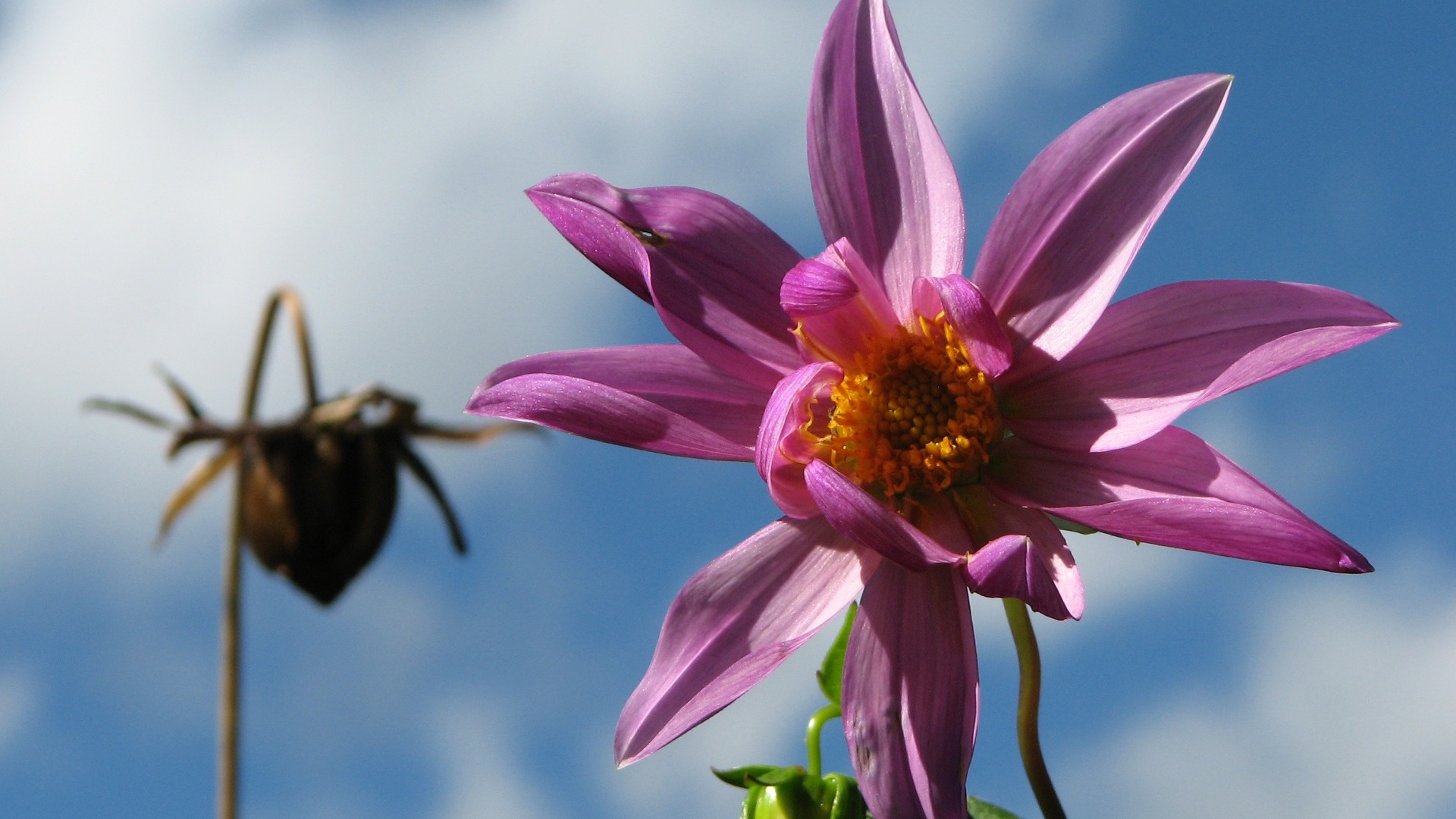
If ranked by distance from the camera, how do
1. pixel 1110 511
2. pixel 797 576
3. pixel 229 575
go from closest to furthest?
pixel 1110 511 < pixel 797 576 < pixel 229 575

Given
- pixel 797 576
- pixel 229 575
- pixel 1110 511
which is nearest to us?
pixel 1110 511

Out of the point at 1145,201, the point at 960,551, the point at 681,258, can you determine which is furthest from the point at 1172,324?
the point at 681,258

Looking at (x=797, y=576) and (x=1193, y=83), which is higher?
(x=1193, y=83)

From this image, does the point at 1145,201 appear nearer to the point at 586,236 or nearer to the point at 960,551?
the point at 960,551

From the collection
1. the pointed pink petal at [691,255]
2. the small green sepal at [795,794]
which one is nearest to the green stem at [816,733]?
the small green sepal at [795,794]

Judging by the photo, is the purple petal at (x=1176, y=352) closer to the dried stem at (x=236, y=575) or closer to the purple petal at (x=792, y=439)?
the purple petal at (x=792, y=439)

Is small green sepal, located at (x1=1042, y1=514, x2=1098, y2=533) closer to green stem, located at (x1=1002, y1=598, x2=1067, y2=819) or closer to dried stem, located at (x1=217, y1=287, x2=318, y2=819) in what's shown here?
green stem, located at (x1=1002, y1=598, x2=1067, y2=819)
